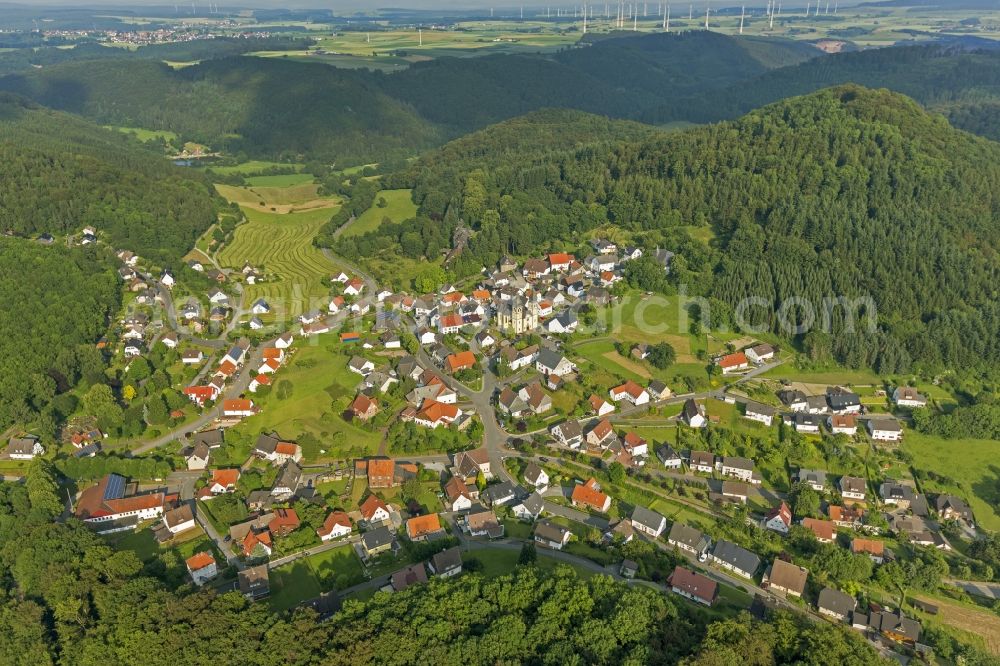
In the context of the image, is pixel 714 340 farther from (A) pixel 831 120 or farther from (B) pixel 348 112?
(B) pixel 348 112

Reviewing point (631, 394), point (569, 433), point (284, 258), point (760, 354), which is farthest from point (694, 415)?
point (284, 258)

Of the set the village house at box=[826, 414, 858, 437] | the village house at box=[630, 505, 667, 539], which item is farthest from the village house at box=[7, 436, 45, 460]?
the village house at box=[826, 414, 858, 437]

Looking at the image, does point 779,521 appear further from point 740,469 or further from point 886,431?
point 886,431

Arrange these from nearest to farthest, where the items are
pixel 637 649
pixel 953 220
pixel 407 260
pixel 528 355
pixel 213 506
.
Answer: pixel 637 649, pixel 213 506, pixel 528 355, pixel 953 220, pixel 407 260

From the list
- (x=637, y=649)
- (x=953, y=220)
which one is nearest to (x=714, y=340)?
(x=953, y=220)

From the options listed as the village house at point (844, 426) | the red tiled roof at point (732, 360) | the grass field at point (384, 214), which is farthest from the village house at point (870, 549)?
the grass field at point (384, 214)
